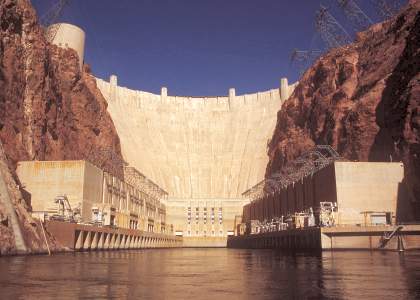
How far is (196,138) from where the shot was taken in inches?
5531

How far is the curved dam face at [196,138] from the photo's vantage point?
12700 cm

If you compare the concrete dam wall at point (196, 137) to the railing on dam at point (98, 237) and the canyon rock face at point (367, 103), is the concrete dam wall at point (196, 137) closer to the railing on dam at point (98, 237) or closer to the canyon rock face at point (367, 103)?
the canyon rock face at point (367, 103)

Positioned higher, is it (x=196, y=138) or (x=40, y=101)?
(x=196, y=138)

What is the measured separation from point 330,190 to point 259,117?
8080cm

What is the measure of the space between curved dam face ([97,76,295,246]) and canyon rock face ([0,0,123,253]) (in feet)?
94.5

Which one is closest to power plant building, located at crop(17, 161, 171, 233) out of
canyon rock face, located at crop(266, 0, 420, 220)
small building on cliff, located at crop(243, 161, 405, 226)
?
small building on cliff, located at crop(243, 161, 405, 226)

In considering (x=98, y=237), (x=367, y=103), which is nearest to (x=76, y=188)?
(x=98, y=237)

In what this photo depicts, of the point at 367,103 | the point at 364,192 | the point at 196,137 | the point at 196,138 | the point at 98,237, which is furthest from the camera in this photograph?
the point at 196,137

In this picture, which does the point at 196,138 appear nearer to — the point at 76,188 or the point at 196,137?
the point at 196,137

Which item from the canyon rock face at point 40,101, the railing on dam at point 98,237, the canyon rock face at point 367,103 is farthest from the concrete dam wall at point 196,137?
the railing on dam at point 98,237

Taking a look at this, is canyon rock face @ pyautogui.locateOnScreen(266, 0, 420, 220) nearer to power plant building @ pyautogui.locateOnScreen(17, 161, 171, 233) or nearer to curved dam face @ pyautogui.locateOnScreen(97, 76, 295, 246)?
curved dam face @ pyautogui.locateOnScreen(97, 76, 295, 246)

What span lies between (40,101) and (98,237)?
1057 inches

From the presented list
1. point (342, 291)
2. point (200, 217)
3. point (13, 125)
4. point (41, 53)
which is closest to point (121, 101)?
point (200, 217)

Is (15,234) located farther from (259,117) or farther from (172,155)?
(259,117)
